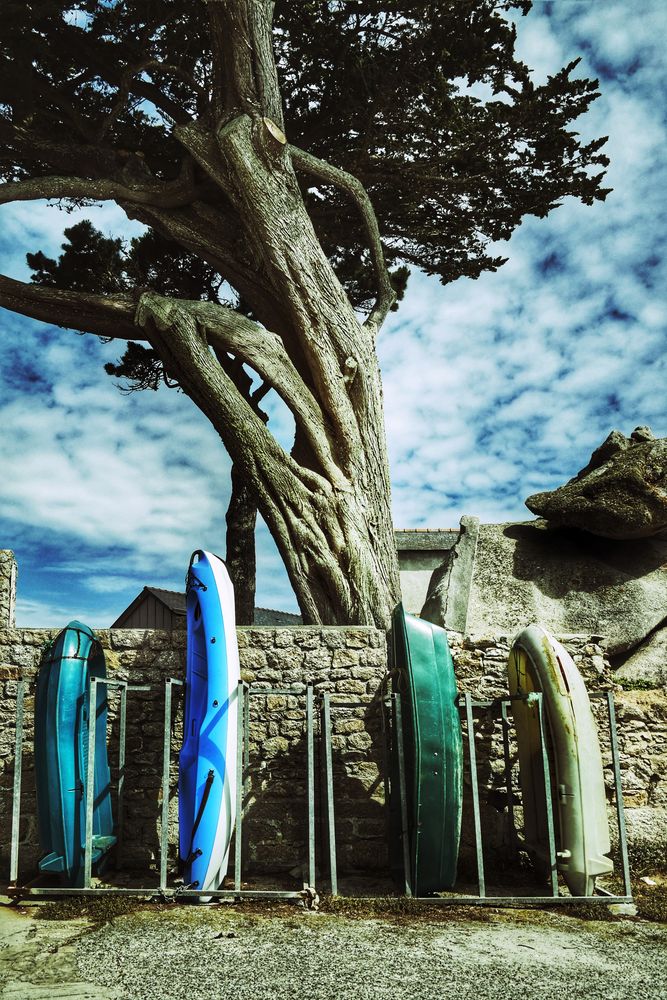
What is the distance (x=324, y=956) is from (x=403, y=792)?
132 cm

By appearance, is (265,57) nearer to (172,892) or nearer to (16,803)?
(16,803)

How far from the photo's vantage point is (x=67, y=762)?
538 centimetres

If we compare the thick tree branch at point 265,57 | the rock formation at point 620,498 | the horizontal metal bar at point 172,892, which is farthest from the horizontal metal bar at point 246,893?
the thick tree branch at point 265,57

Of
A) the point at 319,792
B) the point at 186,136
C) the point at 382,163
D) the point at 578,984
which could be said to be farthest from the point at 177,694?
the point at 382,163

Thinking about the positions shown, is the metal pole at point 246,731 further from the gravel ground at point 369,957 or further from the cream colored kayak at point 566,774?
the cream colored kayak at point 566,774

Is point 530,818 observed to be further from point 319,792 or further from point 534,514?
point 534,514

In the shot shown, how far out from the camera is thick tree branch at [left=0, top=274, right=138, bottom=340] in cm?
994

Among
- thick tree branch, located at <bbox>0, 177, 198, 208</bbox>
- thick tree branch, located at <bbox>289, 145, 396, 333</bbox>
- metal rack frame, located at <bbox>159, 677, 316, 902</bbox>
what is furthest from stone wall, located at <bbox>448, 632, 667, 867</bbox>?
thick tree branch, located at <bbox>0, 177, 198, 208</bbox>

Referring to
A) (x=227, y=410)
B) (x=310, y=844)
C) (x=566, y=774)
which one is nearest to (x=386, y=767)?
(x=310, y=844)

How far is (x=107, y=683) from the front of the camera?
18.4 feet

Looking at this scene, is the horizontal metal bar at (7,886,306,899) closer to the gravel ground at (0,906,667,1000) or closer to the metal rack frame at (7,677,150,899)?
the metal rack frame at (7,677,150,899)

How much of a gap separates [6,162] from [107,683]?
8.91 m

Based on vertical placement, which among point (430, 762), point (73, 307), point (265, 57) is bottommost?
point (430, 762)

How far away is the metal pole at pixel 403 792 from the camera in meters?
5.22
